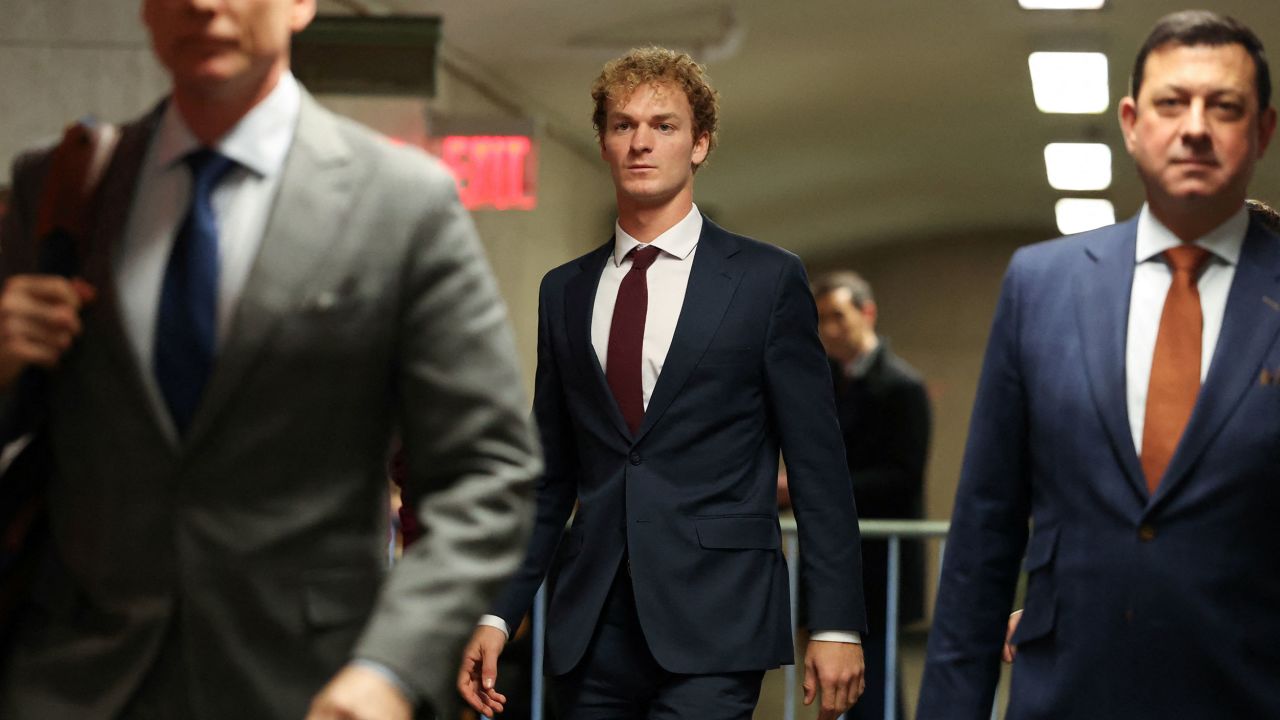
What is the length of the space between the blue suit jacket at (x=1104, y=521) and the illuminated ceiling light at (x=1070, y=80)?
8.08 metres

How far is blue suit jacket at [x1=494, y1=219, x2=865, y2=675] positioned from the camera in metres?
3.39

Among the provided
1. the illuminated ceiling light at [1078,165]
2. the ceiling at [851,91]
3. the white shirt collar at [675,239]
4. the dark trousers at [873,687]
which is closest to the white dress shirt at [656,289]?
the white shirt collar at [675,239]

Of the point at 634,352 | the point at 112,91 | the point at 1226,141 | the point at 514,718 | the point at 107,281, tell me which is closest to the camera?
the point at 107,281

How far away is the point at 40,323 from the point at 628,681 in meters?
1.76

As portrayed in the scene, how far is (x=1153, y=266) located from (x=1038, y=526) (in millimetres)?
439

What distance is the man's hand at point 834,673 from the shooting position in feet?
11.3

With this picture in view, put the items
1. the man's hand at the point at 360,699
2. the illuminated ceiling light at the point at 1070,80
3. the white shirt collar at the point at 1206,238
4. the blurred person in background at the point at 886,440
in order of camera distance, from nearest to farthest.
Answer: the man's hand at the point at 360,699, the white shirt collar at the point at 1206,238, the blurred person in background at the point at 886,440, the illuminated ceiling light at the point at 1070,80

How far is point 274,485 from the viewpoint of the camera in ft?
6.22

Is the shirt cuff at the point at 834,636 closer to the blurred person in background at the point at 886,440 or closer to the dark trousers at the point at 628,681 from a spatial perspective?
the dark trousers at the point at 628,681

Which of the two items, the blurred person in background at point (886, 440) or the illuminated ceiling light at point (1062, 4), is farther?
the illuminated ceiling light at point (1062, 4)

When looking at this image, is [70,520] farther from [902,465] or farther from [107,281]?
[902,465]

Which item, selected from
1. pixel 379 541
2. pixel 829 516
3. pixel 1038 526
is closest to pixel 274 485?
pixel 379 541

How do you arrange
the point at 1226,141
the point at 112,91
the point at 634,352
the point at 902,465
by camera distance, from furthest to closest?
the point at 112,91
the point at 902,465
the point at 634,352
the point at 1226,141

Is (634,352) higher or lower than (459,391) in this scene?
lower
